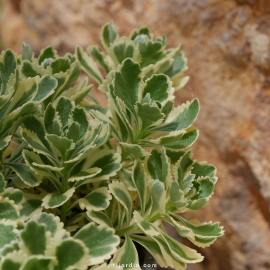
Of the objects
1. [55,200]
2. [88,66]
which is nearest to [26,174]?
[55,200]

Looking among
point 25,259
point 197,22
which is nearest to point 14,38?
point 197,22

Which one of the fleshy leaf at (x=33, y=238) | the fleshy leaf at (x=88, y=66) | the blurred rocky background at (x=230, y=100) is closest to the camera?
the fleshy leaf at (x=33, y=238)

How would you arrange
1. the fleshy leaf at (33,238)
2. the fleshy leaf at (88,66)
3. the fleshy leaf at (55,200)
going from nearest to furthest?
1. the fleshy leaf at (33,238)
2. the fleshy leaf at (55,200)
3. the fleshy leaf at (88,66)

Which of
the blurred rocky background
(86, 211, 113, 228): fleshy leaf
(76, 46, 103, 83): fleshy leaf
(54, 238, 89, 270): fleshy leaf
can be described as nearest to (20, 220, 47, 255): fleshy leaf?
(54, 238, 89, 270): fleshy leaf

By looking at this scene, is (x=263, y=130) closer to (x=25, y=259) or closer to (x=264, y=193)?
(x=264, y=193)

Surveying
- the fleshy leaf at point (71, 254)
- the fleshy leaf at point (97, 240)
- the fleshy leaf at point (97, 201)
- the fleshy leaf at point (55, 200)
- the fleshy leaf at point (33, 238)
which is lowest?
the fleshy leaf at point (97, 201)

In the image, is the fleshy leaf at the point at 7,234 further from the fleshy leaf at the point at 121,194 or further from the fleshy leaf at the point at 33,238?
the fleshy leaf at the point at 121,194

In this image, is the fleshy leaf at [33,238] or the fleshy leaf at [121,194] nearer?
the fleshy leaf at [33,238]

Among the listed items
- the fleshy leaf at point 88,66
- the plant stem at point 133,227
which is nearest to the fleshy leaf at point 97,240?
the plant stem at point 133,227
